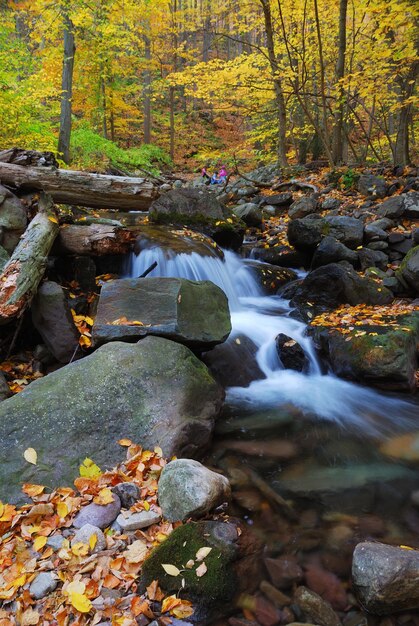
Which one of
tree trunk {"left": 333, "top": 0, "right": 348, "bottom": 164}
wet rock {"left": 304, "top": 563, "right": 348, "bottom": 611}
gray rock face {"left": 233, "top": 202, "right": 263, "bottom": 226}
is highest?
tree trunk {"left": 333, "top": 0, "right": 348, "bottom": 164}

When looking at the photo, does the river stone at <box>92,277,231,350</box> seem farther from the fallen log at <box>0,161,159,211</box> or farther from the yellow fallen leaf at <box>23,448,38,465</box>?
the fallen log at <box>0,161,159,211</box>

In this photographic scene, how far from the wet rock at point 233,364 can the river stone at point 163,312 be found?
0.69m

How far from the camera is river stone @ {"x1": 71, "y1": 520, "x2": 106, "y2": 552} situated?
263cm

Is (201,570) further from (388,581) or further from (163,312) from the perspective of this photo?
(163,312)

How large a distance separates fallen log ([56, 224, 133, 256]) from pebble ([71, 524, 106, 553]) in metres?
4.37

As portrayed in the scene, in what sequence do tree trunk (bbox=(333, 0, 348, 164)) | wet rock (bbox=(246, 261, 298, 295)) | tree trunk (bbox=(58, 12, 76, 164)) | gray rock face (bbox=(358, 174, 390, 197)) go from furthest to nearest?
tree trunk (bbox=(58, 12, 76, 164)) < tree trunk (bbox=(333, 0, 348, 164)) < gray rock face (bbox=(358, 174, 390, 197)) < wet rock (bbox=(246, 261, 298, 295))

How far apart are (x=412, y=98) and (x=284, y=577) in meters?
11.8

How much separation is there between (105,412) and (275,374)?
317 centimetres

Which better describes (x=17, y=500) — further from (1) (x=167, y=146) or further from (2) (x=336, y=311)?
(1) (x=167, y=146)

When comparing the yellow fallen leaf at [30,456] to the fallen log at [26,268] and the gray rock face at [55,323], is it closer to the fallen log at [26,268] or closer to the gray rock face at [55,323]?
the fallen log at [26,268]

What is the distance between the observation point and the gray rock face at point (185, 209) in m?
9.60

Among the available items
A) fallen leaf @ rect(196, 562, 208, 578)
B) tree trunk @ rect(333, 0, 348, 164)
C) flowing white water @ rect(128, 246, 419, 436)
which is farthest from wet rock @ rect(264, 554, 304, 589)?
tree trunk @ rect(333, 0, 348, 164)

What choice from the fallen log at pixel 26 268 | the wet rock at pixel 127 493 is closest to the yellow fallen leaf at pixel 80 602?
the wet rock at pixel 127 493

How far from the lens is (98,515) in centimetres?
285
